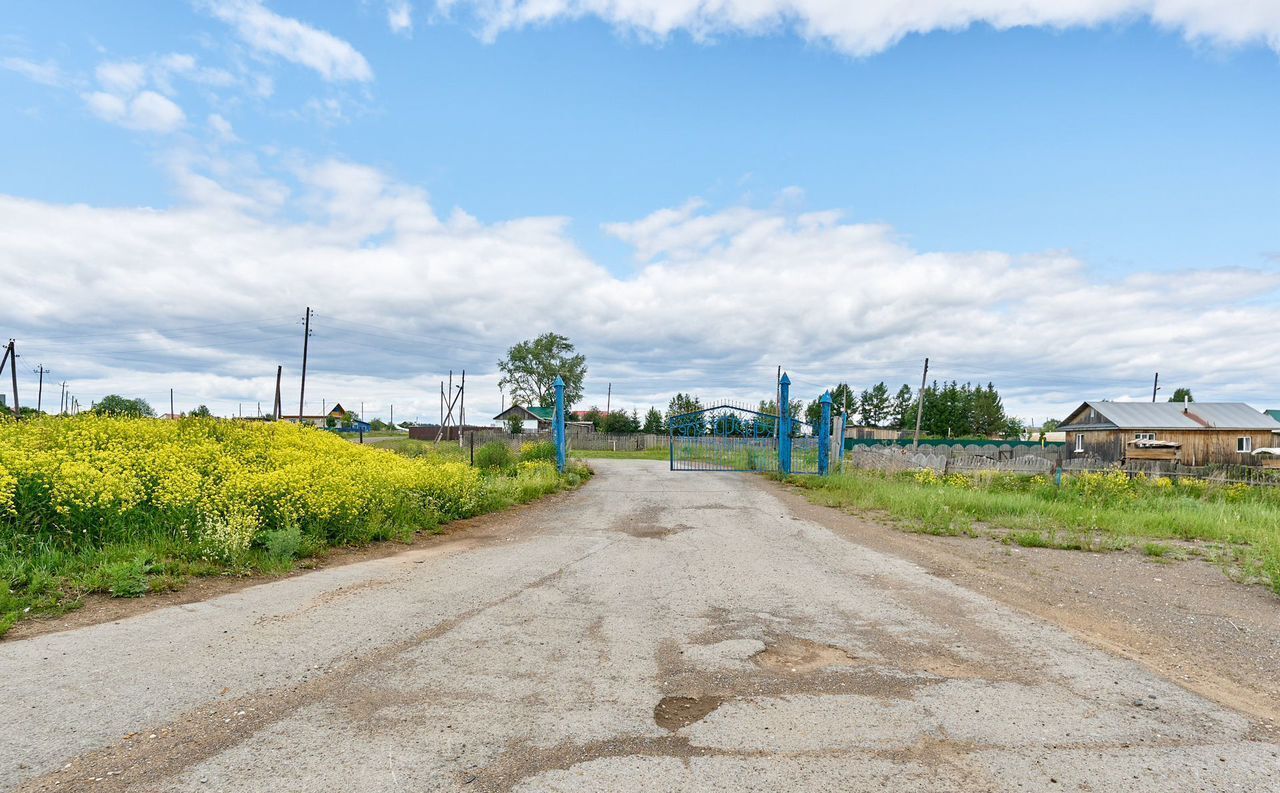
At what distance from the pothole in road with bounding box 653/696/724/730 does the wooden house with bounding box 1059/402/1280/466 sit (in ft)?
120

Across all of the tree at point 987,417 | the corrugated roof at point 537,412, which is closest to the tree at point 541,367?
the corrugated roof at point 537,412

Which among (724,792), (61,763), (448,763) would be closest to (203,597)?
(61,763)

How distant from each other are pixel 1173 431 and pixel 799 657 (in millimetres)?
42015

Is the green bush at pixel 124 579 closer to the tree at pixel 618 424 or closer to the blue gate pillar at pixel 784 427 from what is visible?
the blue gate pillar at pixel 784 427

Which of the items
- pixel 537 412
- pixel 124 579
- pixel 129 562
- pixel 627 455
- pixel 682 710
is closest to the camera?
pixel 682 710

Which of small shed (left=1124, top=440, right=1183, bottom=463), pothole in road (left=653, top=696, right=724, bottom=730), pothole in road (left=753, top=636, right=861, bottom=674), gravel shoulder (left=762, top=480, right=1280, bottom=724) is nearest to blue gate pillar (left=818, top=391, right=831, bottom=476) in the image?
gravel shoulder (left=762, top=480, right=1280, bottom=724)

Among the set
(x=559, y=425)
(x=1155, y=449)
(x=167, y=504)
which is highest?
(x=559, y=425)

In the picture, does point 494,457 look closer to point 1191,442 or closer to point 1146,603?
point 1146,603

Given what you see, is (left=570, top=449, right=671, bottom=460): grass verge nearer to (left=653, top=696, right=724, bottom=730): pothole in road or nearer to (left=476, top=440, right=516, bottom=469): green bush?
(left=476, top=440, right=516, bottom=469): green bush

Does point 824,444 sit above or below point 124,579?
above

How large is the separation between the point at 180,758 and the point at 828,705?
10.2 ft

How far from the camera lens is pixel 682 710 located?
12.0ft

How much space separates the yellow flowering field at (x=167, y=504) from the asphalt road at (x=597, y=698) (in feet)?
3.63

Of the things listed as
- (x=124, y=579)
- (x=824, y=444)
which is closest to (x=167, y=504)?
(x=124, y=579)
